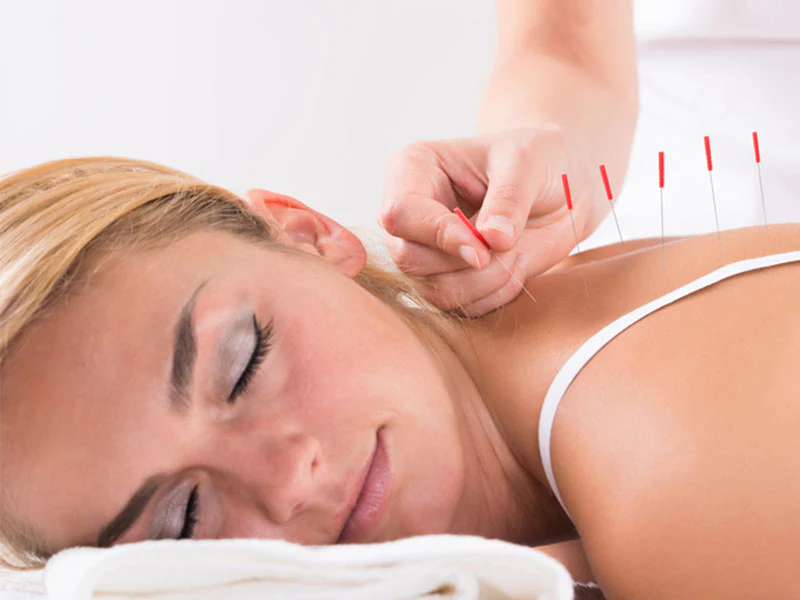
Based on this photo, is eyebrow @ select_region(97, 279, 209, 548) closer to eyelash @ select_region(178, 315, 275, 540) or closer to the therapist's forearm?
eyelash @ select_region(178, 315, 275, 540)

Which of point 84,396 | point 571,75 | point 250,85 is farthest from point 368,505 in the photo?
point 250,85

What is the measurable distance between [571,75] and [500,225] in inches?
29.1

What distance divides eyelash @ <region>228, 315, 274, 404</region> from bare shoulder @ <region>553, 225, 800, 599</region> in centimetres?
38

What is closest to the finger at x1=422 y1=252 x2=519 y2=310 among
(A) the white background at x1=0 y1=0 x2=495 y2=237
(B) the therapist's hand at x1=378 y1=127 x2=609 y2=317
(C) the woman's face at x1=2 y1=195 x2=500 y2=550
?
(B) the therapist's hand at x1=378 y1=127 x2=609 y2=317

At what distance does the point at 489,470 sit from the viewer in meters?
1.36

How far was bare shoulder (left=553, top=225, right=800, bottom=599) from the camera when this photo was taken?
0.99 meters

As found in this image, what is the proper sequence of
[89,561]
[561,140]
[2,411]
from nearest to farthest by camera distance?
[89,561] → [2,411] → [561,140]

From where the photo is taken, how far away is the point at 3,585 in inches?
42.9

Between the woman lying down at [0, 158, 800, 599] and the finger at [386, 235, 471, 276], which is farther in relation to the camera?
the finger at [386, 235, 471, 276]

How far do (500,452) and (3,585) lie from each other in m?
0.68

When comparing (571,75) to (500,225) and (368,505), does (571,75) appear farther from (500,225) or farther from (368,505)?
(368,505)

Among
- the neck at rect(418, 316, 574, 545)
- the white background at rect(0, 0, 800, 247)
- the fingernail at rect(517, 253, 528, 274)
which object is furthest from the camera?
the white background at rect(0, 0, 800, 247)

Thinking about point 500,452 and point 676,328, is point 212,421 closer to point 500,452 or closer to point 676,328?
point 500,452

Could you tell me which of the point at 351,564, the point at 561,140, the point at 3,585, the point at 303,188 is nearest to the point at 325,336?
the point at 351,564
